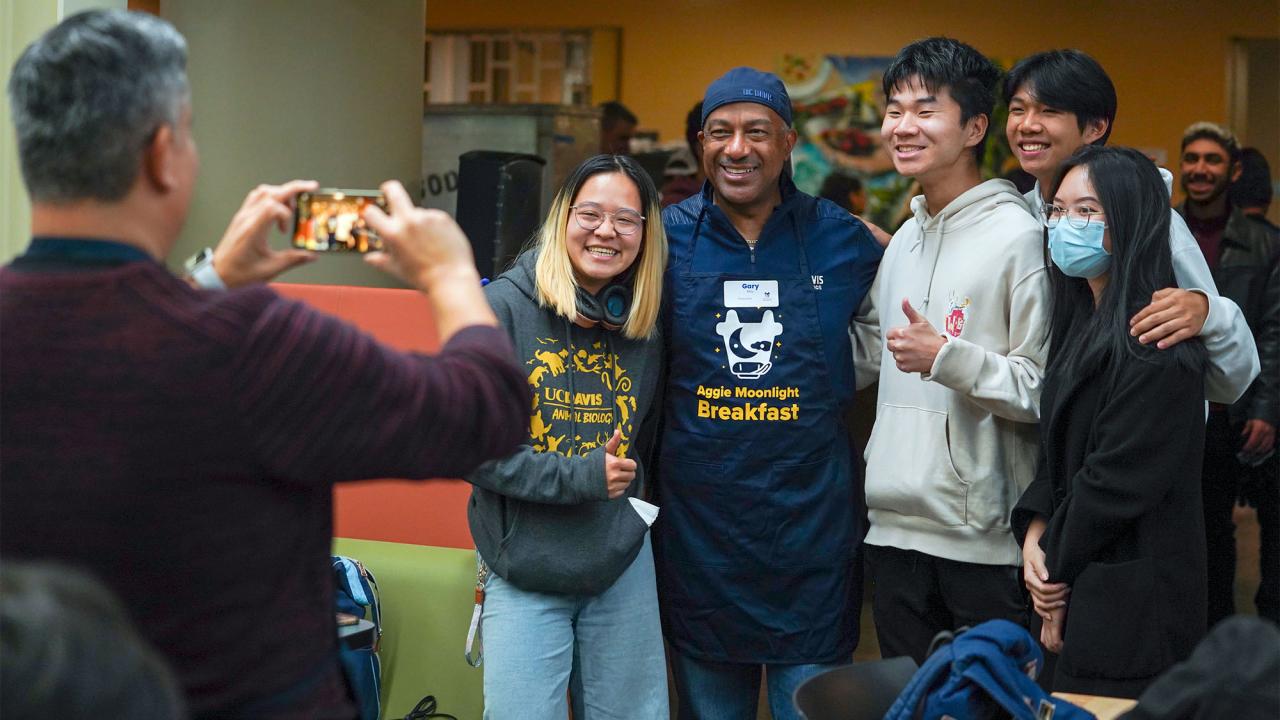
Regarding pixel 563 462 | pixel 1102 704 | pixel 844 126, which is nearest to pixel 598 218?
pixel 563 462

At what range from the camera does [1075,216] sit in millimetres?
2570

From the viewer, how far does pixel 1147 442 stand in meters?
2.39

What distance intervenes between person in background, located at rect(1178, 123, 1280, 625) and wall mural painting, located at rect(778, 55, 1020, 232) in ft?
15.4

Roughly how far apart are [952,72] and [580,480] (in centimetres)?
119

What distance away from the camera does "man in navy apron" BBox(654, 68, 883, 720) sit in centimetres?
287

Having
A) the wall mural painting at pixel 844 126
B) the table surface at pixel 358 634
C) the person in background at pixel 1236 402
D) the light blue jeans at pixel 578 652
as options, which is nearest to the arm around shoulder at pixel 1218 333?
the light blue jeans at pixel 578 652

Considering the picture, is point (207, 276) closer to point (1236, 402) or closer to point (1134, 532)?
point (1134, 532)

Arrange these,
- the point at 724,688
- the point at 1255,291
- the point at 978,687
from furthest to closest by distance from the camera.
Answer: the point at 1255,291 → the point at 724,688 → the point at 978,687

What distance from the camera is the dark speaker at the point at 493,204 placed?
484cm

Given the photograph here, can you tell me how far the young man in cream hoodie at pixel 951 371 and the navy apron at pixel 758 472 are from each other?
0.11 m

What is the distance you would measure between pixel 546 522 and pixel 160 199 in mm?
1454

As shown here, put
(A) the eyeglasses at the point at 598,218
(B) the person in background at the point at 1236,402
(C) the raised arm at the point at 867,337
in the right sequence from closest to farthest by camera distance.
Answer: (A) the eyeglasses at the point at 598,218 → (C) the raised arm at the point at 867,337 → (B) the person in background at the point at 1236,402

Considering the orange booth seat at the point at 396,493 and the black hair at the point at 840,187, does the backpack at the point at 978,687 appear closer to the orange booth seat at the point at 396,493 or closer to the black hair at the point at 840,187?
the orange booth seat at the point at 396,493

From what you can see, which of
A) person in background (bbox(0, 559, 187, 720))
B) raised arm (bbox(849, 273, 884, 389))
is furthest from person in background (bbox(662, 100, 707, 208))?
person in background (bbox(0, 559, 187, 720))
